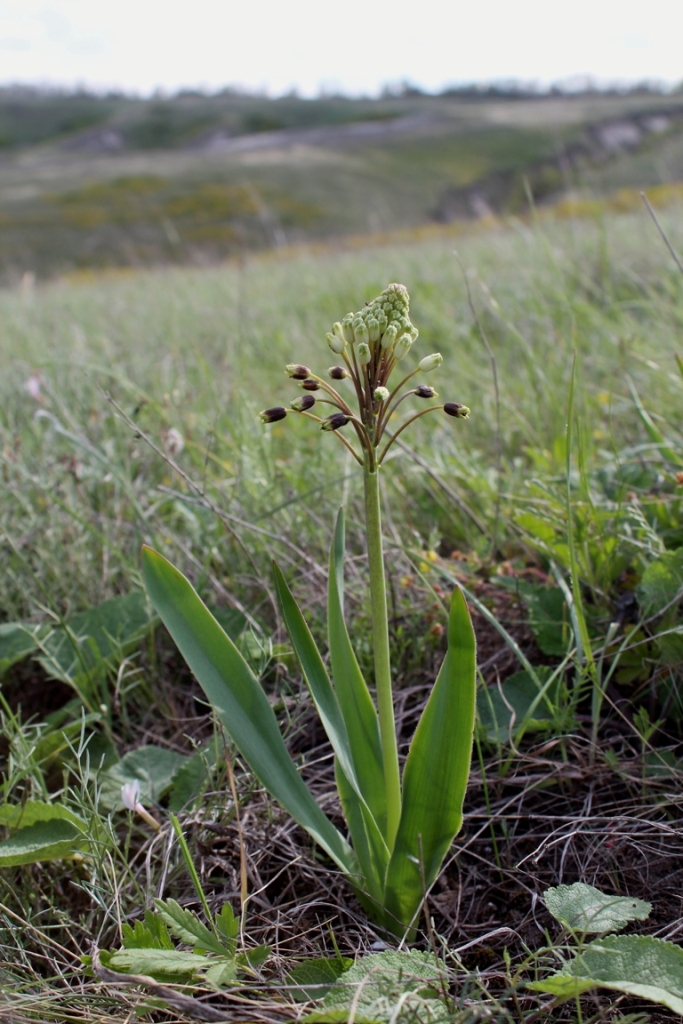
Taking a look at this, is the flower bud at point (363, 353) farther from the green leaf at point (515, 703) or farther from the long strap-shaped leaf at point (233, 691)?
the green leaf at point (515, 703)

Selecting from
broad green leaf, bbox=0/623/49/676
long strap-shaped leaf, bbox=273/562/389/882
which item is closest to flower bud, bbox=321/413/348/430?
long strap-shaped leaf, bbox=273/562/389/882

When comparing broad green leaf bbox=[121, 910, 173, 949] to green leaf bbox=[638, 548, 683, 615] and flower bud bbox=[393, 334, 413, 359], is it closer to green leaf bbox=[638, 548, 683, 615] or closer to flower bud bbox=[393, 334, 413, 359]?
flower bud bbox=[393, 334, 413, 359]

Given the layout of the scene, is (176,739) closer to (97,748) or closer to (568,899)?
(97,748)

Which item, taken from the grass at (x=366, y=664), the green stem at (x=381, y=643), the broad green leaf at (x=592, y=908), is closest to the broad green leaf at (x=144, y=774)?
the grass at (x=366, y=664)

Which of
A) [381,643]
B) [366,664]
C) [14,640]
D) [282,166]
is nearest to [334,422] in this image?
[381,643]

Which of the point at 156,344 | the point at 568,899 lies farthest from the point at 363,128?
the point at 568,899
